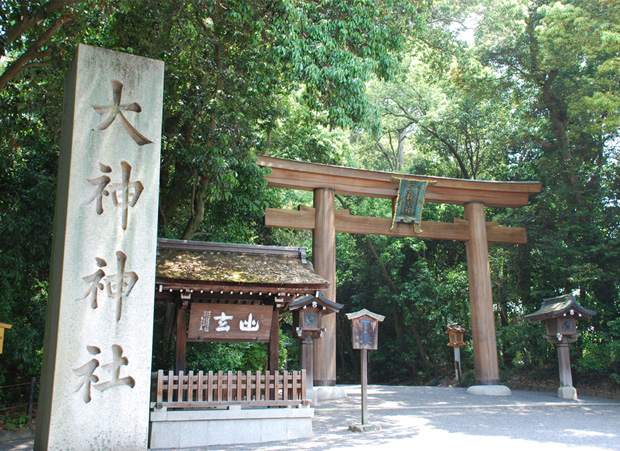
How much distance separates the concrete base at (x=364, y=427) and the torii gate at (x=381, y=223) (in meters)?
3.09

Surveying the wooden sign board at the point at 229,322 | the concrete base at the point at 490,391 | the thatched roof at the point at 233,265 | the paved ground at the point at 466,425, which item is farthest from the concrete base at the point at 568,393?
the wooden sign board at the point at 229,322

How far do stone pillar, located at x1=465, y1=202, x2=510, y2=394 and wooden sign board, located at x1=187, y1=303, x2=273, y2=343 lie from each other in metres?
6.07

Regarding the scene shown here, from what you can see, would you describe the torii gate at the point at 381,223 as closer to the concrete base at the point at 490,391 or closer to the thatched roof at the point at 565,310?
the concrete base at the point at 490,391

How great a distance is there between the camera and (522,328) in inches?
545

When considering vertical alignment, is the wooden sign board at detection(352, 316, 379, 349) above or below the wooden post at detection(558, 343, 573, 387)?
above

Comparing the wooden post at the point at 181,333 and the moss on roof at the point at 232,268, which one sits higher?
the moss on roof at the point at 232,268

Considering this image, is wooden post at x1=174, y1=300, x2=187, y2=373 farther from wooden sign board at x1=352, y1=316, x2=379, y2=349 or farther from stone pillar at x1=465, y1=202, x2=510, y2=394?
stone pillar at x1=465, y1=202, x2=510, y2=394

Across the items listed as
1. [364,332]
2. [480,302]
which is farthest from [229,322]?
[480,302]

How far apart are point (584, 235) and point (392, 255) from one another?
706cm

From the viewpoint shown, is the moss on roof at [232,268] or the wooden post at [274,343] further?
the wooden post at [274,343]

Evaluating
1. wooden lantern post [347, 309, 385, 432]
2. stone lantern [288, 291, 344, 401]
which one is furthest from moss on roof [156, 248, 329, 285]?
wooden lantern post [347, 309, 385, 432]

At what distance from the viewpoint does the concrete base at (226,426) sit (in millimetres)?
6539

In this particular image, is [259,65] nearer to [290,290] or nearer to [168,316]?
[290,290]

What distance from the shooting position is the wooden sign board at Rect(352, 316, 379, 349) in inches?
293
